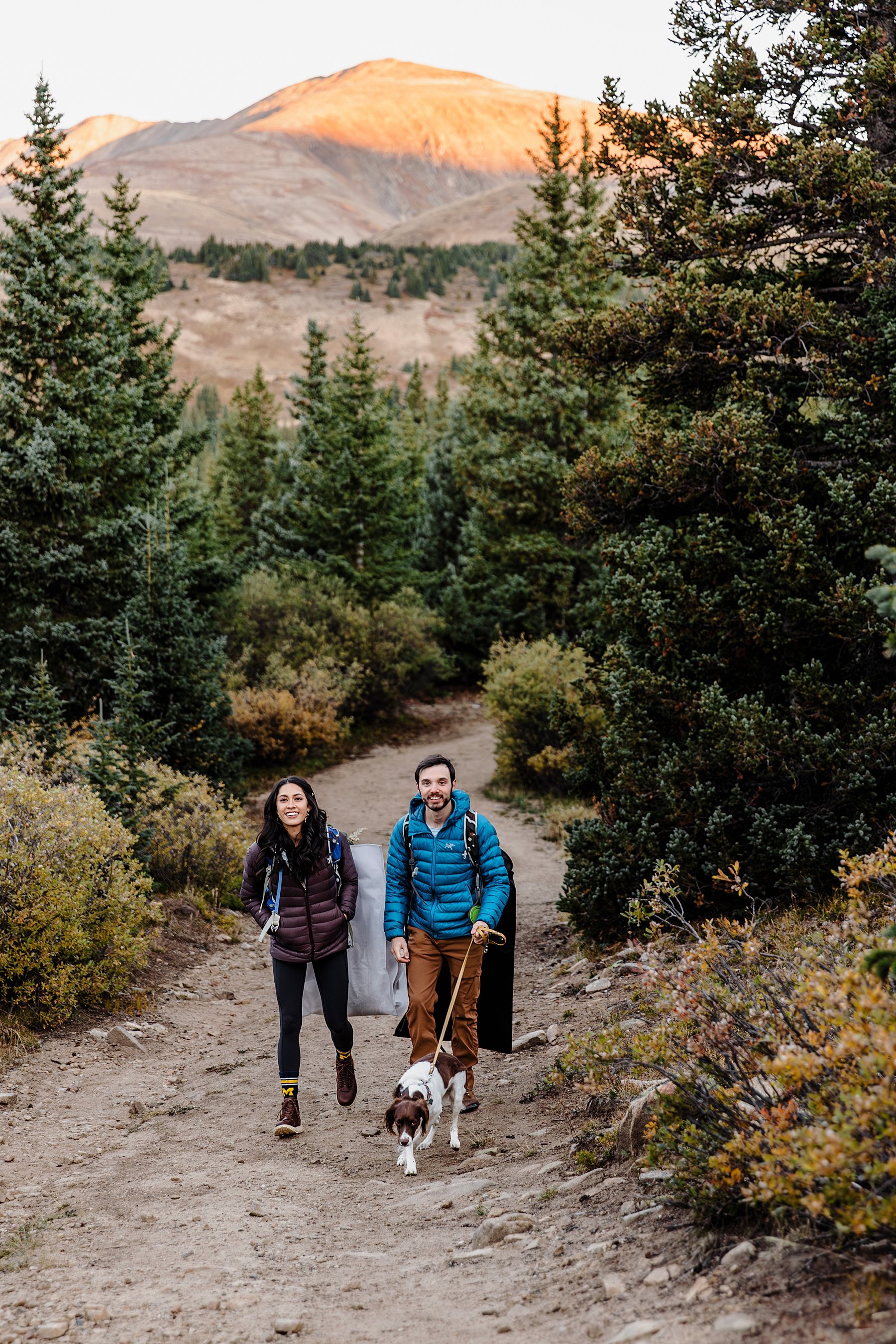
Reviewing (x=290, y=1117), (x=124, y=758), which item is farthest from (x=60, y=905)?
(x=124, y=758)

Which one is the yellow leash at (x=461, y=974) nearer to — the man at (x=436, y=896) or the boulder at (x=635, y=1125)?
the man at (x=436, y=896)

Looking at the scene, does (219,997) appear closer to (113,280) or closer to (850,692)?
(850,692)

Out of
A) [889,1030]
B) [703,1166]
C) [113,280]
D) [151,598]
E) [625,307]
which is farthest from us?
[113,280]

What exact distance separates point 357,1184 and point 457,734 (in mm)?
19275

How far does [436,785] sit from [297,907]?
48.9 inches

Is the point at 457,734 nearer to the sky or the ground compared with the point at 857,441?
nearer to the ground

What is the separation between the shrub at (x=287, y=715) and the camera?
20.0 metres

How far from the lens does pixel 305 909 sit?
20.2ft

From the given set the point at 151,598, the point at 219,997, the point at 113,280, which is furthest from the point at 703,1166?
the point at 113,280

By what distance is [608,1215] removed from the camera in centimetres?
425

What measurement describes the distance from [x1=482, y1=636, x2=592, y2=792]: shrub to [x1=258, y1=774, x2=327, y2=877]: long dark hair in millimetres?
11207

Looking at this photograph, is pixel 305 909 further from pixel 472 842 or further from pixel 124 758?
pixel 124 758

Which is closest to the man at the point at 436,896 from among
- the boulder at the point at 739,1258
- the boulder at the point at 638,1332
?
the boulder at the point at 739,1258

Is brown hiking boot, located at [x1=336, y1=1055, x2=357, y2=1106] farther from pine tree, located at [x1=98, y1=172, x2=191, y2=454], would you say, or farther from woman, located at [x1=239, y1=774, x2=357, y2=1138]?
pine tree, located at [x1=98, y1=172, x2=191, y2=454]
